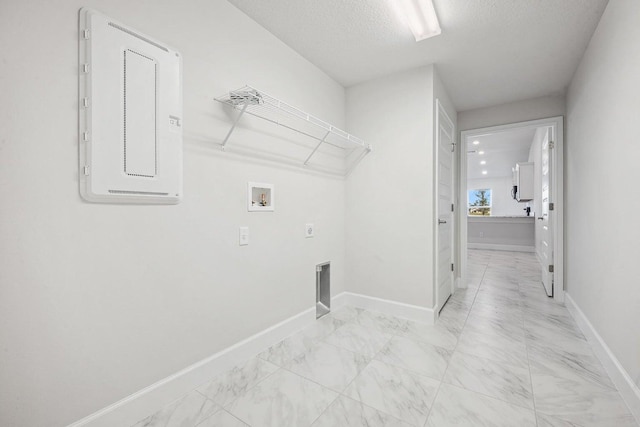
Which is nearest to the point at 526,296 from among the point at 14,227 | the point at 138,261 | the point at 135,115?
the point at 138,261

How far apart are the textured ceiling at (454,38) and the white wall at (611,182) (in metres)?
0.22

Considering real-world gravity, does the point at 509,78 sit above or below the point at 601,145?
above

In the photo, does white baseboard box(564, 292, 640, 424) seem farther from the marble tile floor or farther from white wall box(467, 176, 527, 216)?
white wall box(467, 176, 527, 216)

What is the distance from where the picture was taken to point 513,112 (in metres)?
3.47

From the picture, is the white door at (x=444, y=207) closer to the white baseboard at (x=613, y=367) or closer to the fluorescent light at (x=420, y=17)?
the fluorescent light at (x=420, y=17)

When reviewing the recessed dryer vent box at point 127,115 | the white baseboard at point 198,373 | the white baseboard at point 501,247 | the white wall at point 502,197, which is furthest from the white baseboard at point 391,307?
the white wall at point 502,197

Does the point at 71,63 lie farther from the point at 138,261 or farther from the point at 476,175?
the point at 476,175

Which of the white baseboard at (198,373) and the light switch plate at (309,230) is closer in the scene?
the white baseboard at (198,373)

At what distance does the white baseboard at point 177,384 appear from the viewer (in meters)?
1.27

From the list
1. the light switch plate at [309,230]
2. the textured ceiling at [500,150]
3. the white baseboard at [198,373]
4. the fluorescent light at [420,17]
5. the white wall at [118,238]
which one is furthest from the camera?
the textured ceiling at [500,150]

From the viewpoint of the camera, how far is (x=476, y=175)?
10844 mm

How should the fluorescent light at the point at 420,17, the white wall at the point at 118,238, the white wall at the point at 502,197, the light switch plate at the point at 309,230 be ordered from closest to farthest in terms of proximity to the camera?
the white wall at the point at 118,238 → the fluorescent light at the point at 420,17 → the light switch plate at the point at 309,230 → the white wall at the point at 502,197

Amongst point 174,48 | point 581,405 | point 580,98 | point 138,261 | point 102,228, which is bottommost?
point 581,405

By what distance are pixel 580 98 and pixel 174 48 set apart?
3.36 metres
